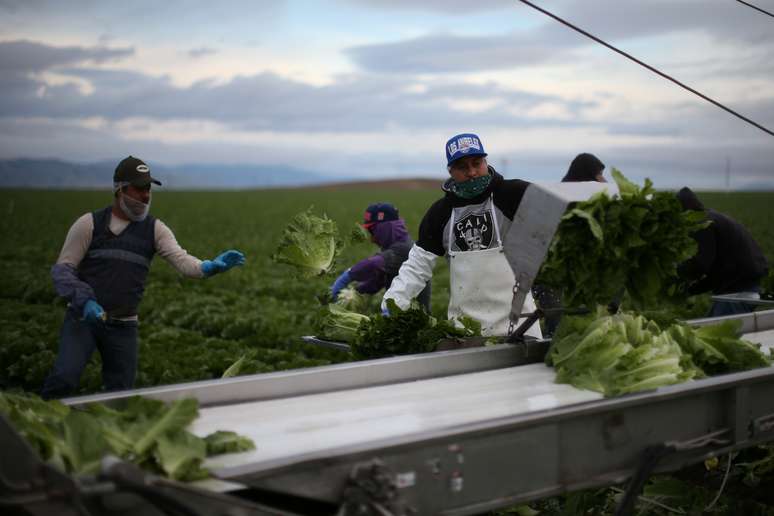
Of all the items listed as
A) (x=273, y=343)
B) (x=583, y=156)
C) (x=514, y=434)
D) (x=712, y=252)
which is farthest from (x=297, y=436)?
(x=273, y=343)

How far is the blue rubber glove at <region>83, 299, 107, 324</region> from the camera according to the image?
5.23m

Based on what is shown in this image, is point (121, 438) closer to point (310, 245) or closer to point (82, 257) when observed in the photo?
point (82, 257)

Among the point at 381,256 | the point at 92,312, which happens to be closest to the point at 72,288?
the point at 92,312

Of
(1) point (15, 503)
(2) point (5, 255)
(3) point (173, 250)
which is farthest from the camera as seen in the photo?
(2) point (5, 255)

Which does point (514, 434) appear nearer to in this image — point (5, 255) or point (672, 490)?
point (672, 490)

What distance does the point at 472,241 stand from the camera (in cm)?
535

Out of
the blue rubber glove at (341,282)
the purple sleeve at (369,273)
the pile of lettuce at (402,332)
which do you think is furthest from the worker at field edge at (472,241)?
the blue rubber glove at (341,282)

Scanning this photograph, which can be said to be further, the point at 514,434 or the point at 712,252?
the point at 712,252

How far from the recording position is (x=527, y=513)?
4832 mm

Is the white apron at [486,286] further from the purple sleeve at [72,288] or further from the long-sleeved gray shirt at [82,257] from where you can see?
the purple sleeve at [72,288]

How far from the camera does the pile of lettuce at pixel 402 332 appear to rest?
15.9 ft

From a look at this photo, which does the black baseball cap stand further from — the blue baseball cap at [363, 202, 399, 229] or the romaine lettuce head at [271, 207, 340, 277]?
the blue baseball cap at [363, 202, 399, 229]

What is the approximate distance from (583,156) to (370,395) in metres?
4.66

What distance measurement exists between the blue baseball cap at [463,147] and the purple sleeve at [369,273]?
245 centimetres
